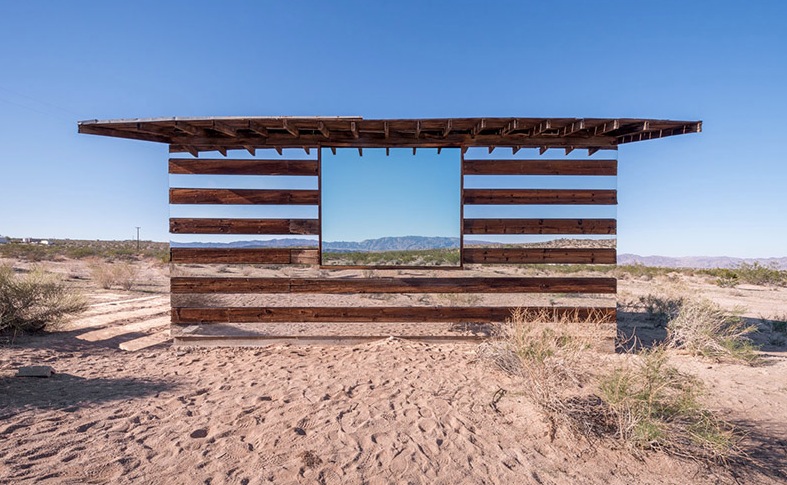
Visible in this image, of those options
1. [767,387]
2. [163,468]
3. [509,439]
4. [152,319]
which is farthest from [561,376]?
[152,319]

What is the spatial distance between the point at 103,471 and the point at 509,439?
9.51 ft

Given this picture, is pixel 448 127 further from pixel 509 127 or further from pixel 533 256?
pixel 533 256

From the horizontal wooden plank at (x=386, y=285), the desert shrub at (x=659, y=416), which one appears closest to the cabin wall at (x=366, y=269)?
the horizontal wooden plank at (x=386, y=285)

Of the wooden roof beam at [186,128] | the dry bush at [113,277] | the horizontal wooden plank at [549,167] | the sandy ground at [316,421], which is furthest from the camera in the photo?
the dry bush at [113,277]

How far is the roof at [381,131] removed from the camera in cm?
496

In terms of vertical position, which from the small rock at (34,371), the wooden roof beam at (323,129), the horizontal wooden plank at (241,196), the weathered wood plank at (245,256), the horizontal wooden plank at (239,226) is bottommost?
the small rock at (34,371)

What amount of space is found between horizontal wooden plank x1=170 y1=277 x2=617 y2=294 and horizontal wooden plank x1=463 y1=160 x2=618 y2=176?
1.64 metres

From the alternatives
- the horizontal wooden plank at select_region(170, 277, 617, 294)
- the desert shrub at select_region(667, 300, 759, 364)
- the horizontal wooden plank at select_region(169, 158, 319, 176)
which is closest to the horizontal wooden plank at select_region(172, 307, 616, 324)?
the horizontal wooden plank at select_region(170, 277, 617, 294)

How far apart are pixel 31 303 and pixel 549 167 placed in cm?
866

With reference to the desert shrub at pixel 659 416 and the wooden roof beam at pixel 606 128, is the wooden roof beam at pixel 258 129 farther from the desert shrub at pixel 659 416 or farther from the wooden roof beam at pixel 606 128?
the desert shrub at pixel 659 416

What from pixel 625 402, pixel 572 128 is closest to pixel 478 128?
pixel 572 128

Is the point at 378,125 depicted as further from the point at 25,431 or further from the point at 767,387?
the point at 767,387

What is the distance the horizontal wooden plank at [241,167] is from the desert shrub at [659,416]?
15.1 feet

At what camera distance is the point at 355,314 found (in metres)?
5.50
